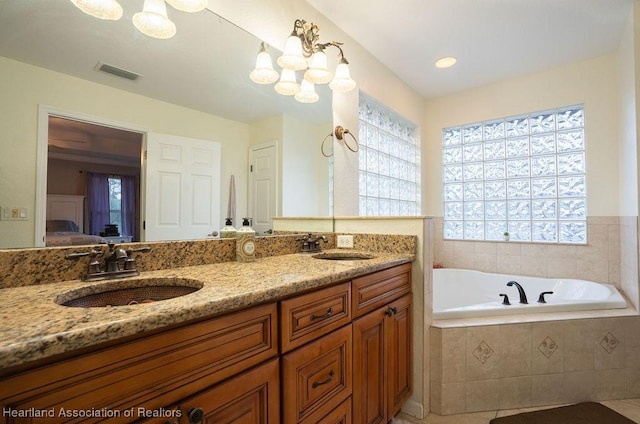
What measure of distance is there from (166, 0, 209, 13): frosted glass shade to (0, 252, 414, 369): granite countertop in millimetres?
1080

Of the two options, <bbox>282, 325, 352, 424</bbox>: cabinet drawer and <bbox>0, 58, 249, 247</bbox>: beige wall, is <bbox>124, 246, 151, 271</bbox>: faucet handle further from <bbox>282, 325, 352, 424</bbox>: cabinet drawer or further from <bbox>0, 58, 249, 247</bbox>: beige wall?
<bbox>282, 325, 352, 424</bbox>: cabinet drawer

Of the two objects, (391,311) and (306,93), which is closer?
(391,311)

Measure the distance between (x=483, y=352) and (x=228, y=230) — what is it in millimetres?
1608

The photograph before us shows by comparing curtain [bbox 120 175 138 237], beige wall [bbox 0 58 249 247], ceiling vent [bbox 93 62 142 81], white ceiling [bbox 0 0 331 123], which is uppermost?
white ceiling [bbox 0 0 331 123]

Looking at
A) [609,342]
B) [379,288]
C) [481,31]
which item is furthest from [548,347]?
[481,31]

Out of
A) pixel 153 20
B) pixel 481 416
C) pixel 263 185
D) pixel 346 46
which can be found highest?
pixel 346 46

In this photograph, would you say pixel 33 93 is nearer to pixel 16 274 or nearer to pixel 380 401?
pixel 16 274

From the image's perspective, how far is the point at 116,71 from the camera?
111 cm

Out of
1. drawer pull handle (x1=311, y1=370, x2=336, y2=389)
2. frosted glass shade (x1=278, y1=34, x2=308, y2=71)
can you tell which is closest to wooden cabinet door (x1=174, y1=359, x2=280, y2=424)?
drawer pull handle (x1=311, y1=370, x2=336, y2=389)

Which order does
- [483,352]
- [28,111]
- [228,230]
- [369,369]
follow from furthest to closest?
[483,352] < [228,230] < [369,369] < [28,111]

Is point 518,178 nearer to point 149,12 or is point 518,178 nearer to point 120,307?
point 149,12

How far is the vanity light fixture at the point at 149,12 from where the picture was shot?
104 centimetres

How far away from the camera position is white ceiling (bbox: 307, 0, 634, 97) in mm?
2027

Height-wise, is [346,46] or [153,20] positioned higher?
[346,46]
